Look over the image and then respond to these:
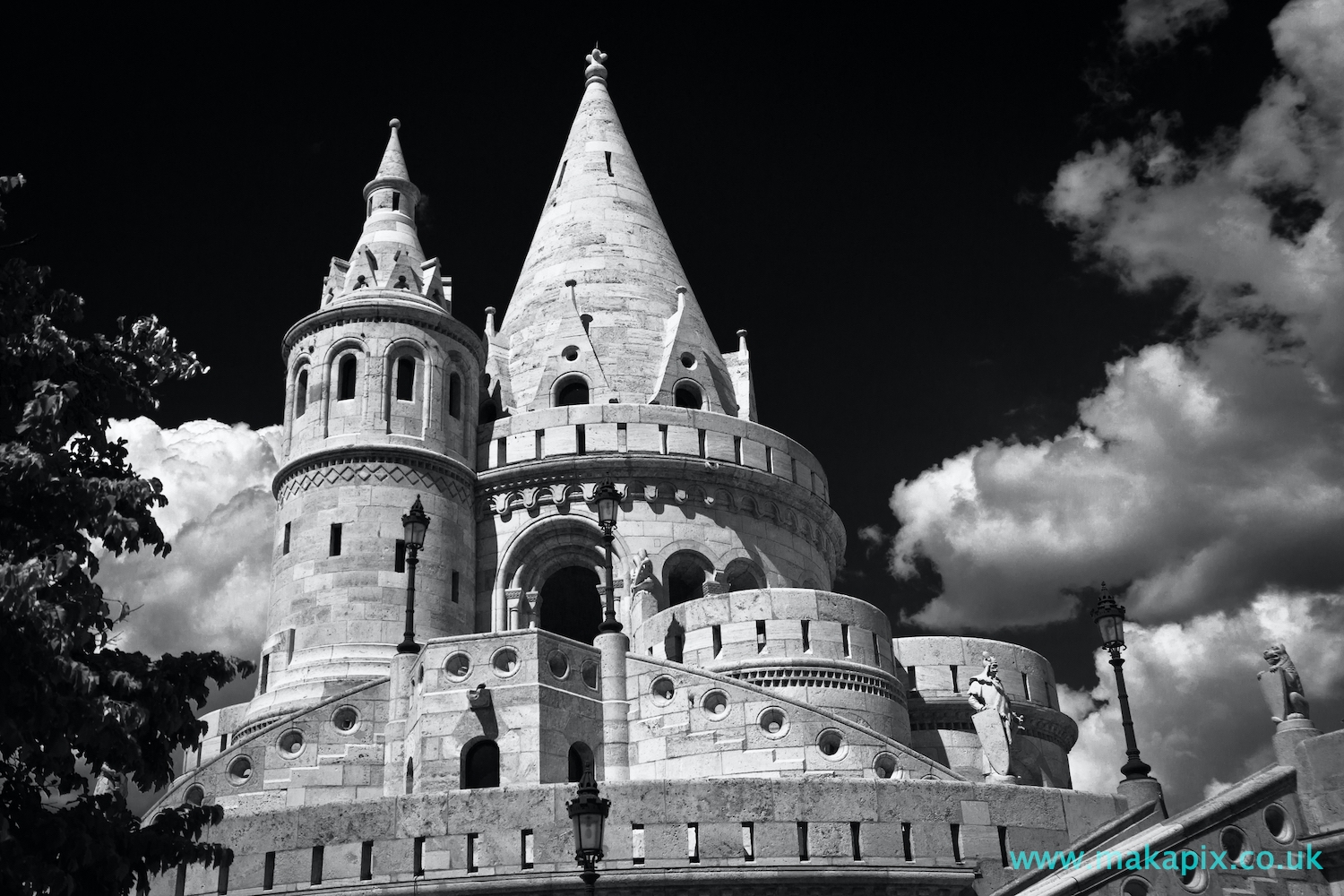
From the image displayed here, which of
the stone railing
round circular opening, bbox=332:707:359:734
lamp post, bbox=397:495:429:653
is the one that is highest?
the stone railing

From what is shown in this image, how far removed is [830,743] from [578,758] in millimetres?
3369

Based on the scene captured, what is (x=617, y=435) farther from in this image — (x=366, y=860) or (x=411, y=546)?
(x=366, y=860)

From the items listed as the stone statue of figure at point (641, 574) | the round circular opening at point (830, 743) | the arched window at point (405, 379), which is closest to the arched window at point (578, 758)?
the round circular opening at point (830, 743)

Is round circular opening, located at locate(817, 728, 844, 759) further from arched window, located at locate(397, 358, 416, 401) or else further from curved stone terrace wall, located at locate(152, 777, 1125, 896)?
arched window, located at locate(397, 358, 416, 401)

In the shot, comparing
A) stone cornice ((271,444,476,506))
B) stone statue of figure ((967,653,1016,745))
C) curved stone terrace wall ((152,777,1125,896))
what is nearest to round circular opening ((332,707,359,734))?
curved stone terrace wall ((152,777,1125,896))

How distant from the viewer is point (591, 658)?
766 inches

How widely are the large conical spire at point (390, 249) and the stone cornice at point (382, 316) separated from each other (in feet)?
1.23

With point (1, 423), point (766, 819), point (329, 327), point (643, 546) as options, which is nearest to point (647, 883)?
point (766, 819)

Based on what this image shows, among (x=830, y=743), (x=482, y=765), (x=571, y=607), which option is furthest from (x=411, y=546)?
(x=571, y=607)

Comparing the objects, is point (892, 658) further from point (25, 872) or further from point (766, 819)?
point (25, 872)

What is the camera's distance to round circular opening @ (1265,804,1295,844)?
1367 centimetres

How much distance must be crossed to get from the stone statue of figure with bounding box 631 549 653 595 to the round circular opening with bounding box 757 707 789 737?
5.96m

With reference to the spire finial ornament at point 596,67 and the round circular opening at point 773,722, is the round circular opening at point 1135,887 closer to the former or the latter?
the round circular opening at point 773,722

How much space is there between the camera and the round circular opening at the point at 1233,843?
13.4 metres
